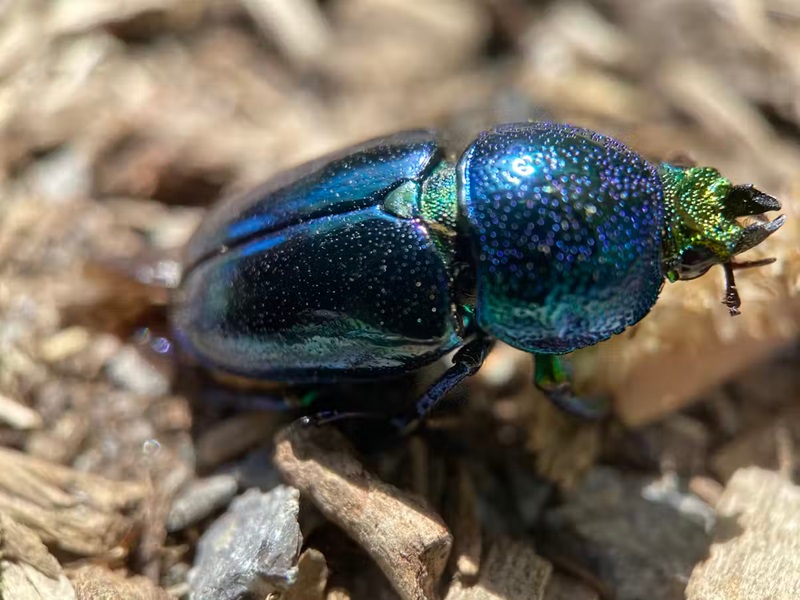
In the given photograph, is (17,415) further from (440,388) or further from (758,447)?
(758,447)

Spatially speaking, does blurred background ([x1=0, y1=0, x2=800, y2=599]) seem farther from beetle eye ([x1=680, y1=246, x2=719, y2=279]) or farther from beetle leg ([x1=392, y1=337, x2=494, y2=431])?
beetle leg ([x1=392, y1=337, x2=494, y2=431])

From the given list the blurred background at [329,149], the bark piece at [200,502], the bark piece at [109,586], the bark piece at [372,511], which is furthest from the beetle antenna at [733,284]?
the bark piece at [109,586]

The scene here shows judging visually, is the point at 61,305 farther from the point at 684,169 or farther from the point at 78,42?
the point at 684,169

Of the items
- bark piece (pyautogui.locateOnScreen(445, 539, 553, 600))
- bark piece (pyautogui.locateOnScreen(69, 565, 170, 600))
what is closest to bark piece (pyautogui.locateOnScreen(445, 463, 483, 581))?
bark piece (pyautogui.locateOnScreen(445, 539, 553, 600))

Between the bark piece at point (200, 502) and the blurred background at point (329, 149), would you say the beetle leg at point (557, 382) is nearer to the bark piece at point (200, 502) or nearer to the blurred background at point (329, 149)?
the blurred background at point (329, 149)

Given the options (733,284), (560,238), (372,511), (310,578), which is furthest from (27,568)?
(733,284)

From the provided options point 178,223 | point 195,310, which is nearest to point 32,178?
point 178,223
